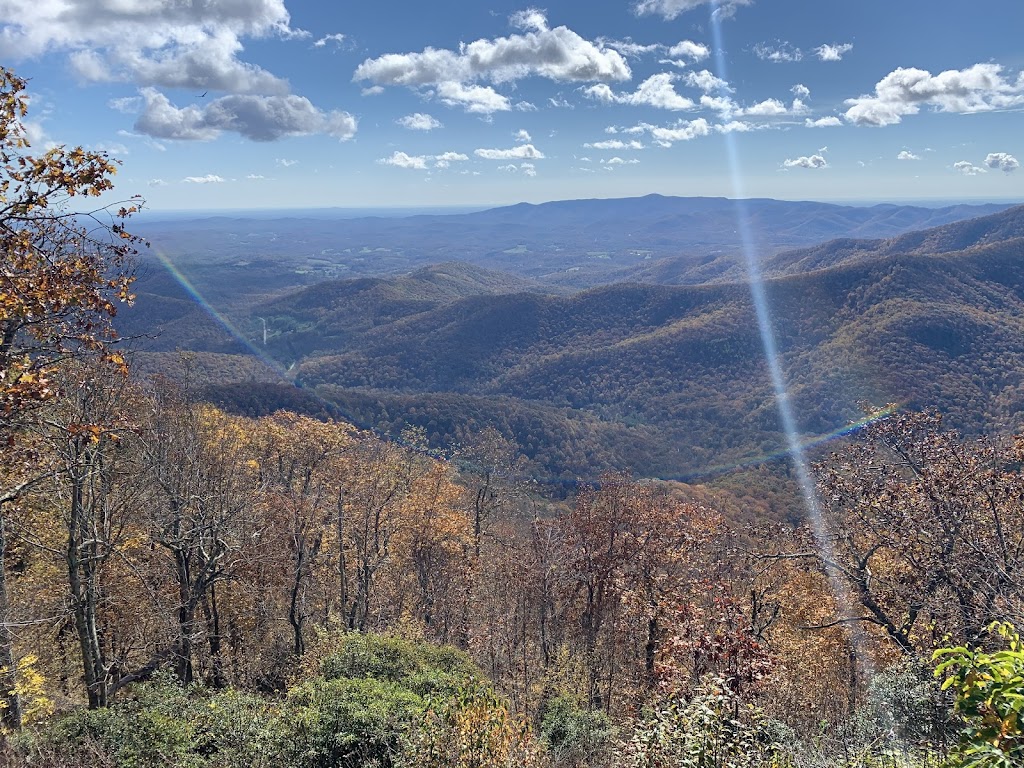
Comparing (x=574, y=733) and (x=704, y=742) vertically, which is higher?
(x=704, y=742)

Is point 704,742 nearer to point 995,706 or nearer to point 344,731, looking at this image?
point 995,706

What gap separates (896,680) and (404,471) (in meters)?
28.3

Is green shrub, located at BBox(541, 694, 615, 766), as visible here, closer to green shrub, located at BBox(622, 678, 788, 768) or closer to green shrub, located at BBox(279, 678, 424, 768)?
green shrub, located at BBox(279, 678, 424, 768)

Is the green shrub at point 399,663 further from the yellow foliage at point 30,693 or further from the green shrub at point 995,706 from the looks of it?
the green shrub at point 995,706

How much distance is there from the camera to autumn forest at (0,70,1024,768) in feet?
24.5

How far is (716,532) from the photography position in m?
24.1

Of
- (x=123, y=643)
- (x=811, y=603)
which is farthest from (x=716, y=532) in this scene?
(x=123, y=643)

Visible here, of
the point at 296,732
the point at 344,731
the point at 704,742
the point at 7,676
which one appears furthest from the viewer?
the point at 7,676

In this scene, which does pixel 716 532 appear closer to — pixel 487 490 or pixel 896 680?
pixel 896 680

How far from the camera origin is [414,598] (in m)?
29.8

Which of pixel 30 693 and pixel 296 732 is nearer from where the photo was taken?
pixel 296 732

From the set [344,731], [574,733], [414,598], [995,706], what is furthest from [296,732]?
[414,598]

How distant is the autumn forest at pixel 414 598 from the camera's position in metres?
7.46

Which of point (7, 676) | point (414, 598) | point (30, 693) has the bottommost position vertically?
point (414, 598)
